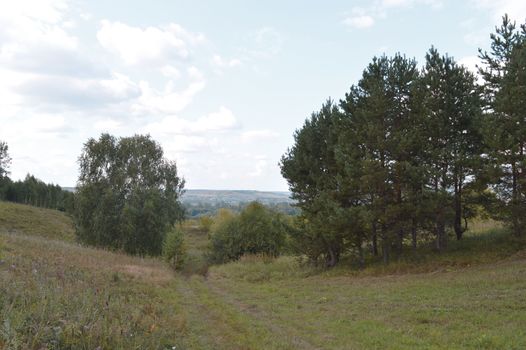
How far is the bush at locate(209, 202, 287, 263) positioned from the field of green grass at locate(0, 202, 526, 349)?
1670 cm

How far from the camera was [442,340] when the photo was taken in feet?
30.7

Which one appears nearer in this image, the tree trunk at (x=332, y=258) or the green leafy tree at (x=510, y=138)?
the green leafy tree at (x=510, y=138)

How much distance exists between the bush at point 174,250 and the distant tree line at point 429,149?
16.0 meters

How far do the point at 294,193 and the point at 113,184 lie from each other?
67.4ft

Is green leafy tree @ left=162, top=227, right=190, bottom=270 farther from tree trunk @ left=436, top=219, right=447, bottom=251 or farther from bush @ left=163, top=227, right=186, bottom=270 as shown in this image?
tree trunk @ left=436, top=219, right=447, bottom=251

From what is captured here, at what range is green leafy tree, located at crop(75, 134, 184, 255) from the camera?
123 feet

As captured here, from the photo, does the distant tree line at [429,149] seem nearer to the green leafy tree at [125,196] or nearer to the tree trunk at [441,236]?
the tree trunk at [441,236]

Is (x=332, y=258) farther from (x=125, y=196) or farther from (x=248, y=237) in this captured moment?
(x=125, y=196)

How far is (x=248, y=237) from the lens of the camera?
38.8 meters

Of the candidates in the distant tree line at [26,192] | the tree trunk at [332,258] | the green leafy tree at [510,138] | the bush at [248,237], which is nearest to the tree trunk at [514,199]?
the green leafy tree at [510,138]

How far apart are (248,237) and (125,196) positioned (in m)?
12.5

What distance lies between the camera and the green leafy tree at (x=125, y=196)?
Result: 123ft

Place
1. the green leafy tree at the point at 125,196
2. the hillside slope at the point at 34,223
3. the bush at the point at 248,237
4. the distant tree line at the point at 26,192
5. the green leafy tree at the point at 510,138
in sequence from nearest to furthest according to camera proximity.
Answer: the green leafy tree at the point at 510,138 → the green leafy tree at the point at 125,196 → the bush at the point at 248,237 → the hillside slope at the point at 34,223 → the distant tree line at the point at 26,192

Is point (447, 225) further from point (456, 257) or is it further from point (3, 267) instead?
point (3, 267)
